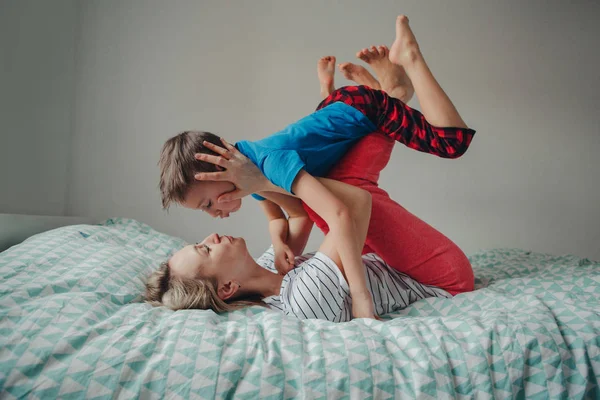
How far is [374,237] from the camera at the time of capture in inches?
62.1

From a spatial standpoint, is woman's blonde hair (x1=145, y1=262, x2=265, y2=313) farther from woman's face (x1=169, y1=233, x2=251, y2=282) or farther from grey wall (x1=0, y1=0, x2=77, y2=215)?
grey wall (x1=0, y1=0, x2=77, y2=215)

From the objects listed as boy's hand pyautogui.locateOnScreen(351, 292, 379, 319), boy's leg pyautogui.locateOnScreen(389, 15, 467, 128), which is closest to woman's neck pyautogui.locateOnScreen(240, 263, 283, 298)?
boy's hand pyautogui.locateOnScreen(351, 292, 379, 319)

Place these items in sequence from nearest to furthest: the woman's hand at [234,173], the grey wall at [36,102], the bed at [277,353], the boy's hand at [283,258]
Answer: the bed at [277,353] < the woman's hand at [234,173] < the boy's hand at [283,258] < the grey wall at [36,102]

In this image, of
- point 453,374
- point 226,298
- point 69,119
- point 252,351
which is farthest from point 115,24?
point 453,374

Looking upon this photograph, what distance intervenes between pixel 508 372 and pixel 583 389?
0.50 feet

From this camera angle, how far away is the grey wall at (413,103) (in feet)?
9.07

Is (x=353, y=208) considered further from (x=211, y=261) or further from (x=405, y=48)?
(x=405, y=48)

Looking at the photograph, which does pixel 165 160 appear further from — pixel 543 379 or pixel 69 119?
pixel 69 119

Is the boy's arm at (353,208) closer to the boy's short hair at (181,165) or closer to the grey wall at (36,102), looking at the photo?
the boy's short hair at (181,165)

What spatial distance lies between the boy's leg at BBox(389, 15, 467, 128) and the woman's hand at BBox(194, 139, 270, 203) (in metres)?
0.55

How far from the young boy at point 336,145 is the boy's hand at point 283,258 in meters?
0.19

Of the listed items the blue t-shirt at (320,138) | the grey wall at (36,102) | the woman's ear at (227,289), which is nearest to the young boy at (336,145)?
the blue t-shirt at (320,138)

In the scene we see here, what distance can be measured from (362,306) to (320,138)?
592 millimetres

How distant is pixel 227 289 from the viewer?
1474 millimetres
